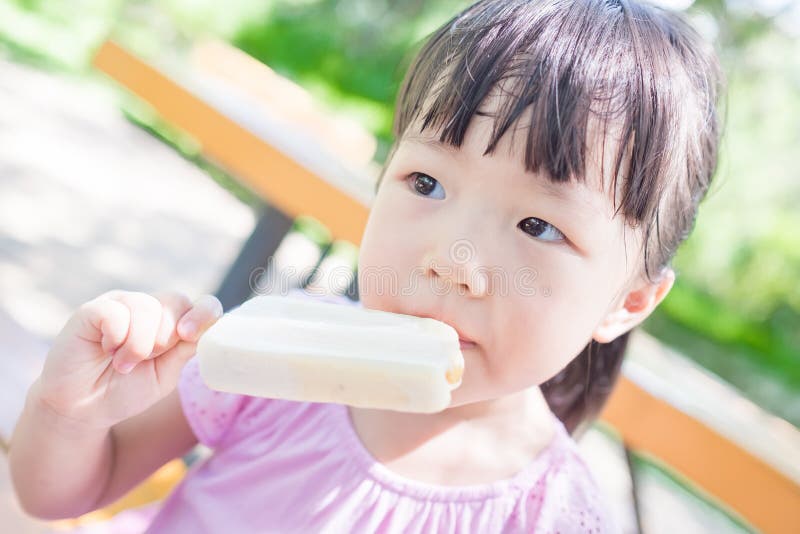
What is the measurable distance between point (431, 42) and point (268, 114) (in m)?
1.31

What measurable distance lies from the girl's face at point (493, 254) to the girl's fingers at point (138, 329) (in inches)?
14.6

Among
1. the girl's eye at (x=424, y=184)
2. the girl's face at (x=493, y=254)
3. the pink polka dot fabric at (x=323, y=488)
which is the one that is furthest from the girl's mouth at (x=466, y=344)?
the pink polka dot fabric at (x=323, y=488)

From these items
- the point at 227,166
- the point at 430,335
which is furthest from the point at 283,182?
the point at 430,335

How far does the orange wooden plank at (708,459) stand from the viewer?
4.85ft

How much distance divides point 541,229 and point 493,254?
0.12 m

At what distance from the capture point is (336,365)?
40.4 inches

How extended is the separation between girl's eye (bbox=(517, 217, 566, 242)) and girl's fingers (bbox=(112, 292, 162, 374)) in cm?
63

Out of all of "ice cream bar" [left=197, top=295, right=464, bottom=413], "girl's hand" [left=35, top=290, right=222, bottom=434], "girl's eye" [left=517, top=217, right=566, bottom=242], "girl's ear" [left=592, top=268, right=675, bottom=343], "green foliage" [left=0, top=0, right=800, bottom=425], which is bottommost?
"green foliage" [left=0, top=0, right=800, bottom=425]

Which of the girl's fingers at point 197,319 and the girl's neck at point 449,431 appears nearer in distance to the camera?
the girl's fingers at point 197,319

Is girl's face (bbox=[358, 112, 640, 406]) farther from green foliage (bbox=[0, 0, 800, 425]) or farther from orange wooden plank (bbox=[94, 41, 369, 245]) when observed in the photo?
green foliage (bbox=[0, 0, 800, 425])

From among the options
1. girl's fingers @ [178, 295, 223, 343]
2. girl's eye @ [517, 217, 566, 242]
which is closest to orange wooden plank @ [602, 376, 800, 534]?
girl's eye @ [517, 217, 566, 242]

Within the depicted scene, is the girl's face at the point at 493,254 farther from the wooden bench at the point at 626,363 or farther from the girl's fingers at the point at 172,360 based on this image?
the wooden bench at the point at 626,363

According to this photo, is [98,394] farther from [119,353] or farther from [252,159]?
[252,159]

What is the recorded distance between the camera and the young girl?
3.91 feet
